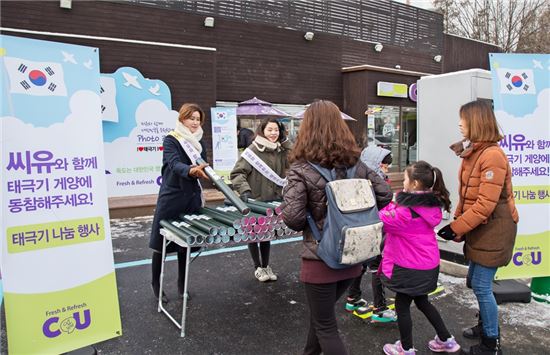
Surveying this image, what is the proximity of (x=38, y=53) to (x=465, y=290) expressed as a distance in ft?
13.8

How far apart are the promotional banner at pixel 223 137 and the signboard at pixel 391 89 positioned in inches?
253

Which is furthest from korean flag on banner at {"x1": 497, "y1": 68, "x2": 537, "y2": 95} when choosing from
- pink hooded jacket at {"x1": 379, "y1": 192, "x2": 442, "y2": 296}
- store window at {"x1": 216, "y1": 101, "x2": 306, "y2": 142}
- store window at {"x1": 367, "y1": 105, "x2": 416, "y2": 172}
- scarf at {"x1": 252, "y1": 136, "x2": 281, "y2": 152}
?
store window at {"x1": 367, "y1": 105, "x2": 416, "y2": 172}

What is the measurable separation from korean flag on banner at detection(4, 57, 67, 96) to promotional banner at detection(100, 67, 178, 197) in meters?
5.81

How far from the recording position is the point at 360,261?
2.24m

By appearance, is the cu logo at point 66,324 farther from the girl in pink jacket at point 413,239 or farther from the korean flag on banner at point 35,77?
the girl in pink jacket at point 413,239

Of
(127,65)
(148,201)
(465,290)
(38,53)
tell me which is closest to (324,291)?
(38,53)

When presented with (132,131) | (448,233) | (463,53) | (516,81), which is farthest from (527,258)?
(463,53)

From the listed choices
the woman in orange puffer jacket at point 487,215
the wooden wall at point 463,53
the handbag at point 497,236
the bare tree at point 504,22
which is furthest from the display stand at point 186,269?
the bare tree at point 504,22

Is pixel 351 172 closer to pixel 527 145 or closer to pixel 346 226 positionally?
pixel 346 226

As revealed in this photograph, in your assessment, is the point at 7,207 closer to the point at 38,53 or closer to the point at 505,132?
the point at 38,53

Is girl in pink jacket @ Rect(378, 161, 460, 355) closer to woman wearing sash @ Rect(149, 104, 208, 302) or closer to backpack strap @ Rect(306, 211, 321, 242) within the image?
backpack strap @ Rect(306, 211, 321, 242)

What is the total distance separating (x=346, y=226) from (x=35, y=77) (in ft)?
6.77

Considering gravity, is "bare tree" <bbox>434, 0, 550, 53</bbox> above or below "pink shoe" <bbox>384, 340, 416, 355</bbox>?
above

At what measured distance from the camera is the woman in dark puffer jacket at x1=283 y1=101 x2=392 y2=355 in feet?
7.41
